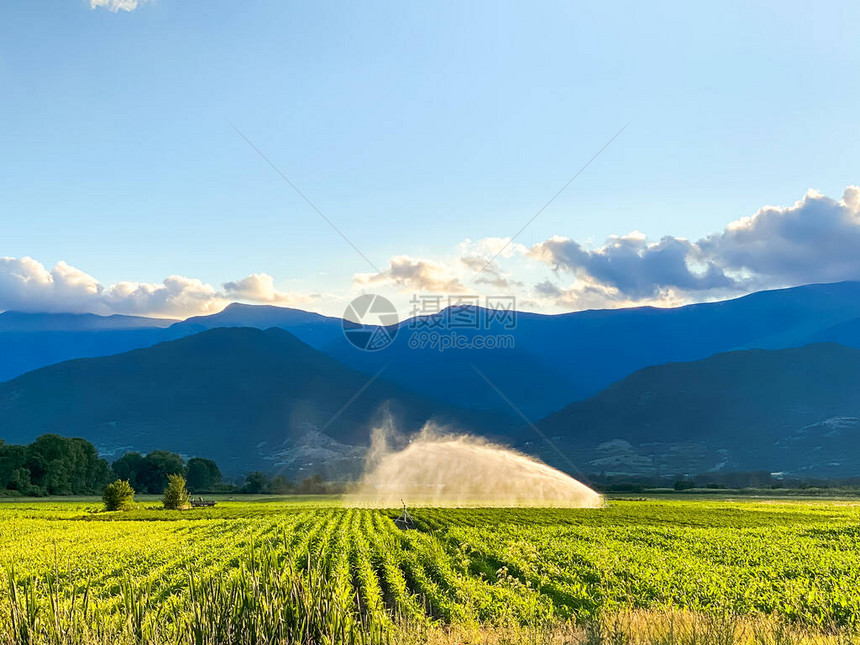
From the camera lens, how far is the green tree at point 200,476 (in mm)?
146125

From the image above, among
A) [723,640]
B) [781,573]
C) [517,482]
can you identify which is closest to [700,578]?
[781,573]

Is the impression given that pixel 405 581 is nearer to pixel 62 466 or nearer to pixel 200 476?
pixel 62 466

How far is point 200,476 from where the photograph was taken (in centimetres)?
14775

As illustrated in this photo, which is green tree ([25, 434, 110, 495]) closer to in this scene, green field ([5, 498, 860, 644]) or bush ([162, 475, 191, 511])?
bush ([162, 475, 191, 511])

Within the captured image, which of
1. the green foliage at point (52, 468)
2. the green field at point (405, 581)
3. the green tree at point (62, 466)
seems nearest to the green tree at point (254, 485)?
the green foliage at point (52, 468)

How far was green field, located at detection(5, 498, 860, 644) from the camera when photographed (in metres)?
8.57

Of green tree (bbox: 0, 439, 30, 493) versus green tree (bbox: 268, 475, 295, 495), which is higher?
green tree (bbox: 0, 439, 30, 493)

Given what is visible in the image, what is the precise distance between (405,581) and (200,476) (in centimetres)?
13857

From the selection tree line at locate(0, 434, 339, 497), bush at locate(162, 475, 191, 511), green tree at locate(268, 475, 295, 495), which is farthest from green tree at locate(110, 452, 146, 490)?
bush at locate(162, 475, 191, 511)

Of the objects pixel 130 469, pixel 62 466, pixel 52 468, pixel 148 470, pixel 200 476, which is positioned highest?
pixel 62 466

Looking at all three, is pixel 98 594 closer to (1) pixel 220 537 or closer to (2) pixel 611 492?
(1) pixel 220 537

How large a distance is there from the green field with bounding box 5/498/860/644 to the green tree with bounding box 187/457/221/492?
100 m

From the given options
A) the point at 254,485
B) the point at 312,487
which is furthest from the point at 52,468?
the point at 312,487

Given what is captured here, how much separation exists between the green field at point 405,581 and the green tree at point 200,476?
10018 cm
